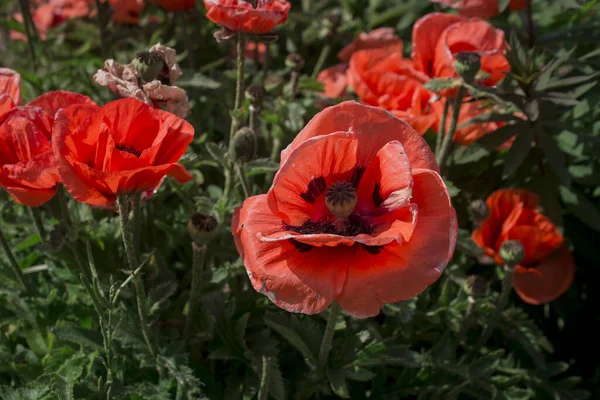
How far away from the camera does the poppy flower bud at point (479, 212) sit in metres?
2.47

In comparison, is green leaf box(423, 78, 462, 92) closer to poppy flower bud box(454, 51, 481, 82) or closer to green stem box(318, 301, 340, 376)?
poppy flower bud box(454, 51, 481, 82)

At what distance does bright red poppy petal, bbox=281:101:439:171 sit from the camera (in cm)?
157

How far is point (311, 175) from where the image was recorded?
5.21 ft

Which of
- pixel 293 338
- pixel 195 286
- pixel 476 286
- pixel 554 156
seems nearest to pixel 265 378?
pixel 293 338

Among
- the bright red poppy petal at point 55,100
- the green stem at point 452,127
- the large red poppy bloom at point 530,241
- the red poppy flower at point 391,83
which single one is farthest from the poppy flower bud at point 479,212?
the bright red poppy petal at point 55,100

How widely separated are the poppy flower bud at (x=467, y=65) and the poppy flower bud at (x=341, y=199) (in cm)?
80

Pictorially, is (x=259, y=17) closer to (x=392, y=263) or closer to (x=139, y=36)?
(x=392, y=263)

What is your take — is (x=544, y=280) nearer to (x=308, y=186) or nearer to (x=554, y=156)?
(x=554, y=156)

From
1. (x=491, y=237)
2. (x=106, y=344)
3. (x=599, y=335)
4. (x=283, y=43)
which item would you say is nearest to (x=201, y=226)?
(x=106, y=344)

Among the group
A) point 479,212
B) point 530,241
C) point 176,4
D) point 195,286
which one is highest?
point 176,4

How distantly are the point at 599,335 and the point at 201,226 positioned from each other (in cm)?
195

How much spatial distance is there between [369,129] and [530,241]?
46.3 inches

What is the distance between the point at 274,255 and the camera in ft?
5.06

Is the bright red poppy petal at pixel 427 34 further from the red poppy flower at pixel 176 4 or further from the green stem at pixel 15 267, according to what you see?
the green stem at pixel 15 267
